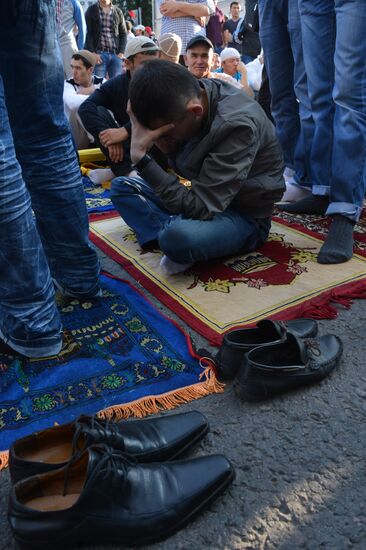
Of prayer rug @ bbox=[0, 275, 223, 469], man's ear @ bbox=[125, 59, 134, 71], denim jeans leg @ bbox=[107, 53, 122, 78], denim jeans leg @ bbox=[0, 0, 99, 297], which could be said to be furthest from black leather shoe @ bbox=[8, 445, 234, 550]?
denim jeans leg @ bbox=[107, 53, 122, 78]

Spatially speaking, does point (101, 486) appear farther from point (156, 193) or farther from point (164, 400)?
point (156, 193)

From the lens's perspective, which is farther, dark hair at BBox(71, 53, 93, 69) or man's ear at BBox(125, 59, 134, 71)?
dark hair at BBox(71, 53, 93, 69)

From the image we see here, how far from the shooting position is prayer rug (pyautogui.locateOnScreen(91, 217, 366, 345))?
1685 millimetres

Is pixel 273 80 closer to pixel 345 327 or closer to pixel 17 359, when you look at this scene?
pixel 345 327

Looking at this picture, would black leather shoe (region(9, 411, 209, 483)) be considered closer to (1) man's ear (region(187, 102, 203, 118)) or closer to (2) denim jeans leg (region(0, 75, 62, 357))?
(2) denim jeans leg (region(0, 75, 62, 357))

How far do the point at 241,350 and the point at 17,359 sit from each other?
0.67 m

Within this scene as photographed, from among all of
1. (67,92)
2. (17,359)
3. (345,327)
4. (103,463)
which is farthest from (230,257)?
(67,92)

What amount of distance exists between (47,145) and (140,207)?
767mm

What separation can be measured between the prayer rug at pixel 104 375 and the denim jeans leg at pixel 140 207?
62 cm

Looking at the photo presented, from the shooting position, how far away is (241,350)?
4.33 ft

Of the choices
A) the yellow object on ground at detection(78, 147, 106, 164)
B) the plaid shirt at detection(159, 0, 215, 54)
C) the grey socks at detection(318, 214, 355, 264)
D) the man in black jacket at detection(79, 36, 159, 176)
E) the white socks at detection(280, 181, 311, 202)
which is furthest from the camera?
the plaid shirt at detection(159, 0, 215, 54)

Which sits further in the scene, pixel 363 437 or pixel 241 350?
pixel 241 350

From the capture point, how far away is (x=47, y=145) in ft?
4.97

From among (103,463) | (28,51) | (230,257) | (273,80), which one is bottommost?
(230,257)
